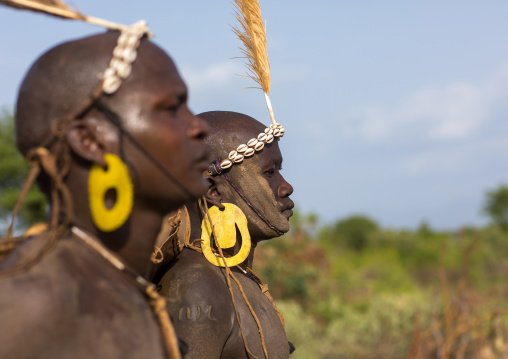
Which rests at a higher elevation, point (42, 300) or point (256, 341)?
point (42, 300)

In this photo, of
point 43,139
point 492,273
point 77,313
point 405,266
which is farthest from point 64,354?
point 405,266

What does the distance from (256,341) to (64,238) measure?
170 cm

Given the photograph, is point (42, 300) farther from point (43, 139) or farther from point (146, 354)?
point (43, 139)

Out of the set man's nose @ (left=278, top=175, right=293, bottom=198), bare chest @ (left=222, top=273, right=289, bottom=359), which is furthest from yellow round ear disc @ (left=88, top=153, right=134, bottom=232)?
man's nose @ (left=278, top=175, right=293, bottom=198)

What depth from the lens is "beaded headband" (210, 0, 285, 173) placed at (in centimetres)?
382

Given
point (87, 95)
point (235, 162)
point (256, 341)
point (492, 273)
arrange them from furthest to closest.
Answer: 1. point (492, 273)
2. point (235, 162)
3. point (256, 341)
4. point (87, 95)

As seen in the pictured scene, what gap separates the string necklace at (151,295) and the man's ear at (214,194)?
1.56 metres

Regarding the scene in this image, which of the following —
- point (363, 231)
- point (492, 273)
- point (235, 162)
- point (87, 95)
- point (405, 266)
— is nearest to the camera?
point (87, 95)

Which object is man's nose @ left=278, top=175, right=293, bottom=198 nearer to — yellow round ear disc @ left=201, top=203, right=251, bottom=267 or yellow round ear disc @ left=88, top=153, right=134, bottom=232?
yellow round ear disc @ left=201, top=203, right=251, bottom=267

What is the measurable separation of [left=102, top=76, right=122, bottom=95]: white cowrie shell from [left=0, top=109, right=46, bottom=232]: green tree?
12427 millimetres

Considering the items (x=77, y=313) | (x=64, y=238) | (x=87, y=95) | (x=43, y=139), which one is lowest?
(x=77, y=313)

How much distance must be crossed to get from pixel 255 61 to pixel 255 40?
5.6 inches

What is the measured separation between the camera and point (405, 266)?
109 feet

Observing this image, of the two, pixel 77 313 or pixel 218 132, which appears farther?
pixel 218 132
